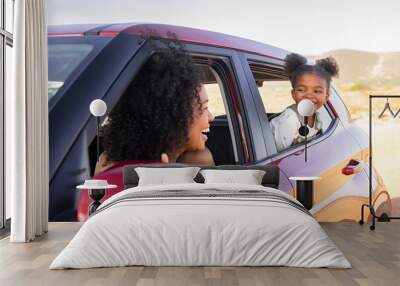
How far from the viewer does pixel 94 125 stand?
7.68 meters

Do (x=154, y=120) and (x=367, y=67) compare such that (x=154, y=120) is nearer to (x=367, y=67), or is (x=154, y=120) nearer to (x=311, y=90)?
(x=311, y=90)

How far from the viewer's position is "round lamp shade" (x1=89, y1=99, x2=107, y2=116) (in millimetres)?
7414

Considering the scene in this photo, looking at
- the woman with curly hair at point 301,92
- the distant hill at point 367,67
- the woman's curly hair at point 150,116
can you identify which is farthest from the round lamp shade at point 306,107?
the woman's curly hair at point 150,116

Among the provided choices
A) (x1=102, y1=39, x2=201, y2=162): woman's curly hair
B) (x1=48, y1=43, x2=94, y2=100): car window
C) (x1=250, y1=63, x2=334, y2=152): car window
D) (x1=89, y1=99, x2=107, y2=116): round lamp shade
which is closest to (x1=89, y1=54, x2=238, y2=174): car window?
(x1=102, y1=39, x2=201, y2=162): woman's curly hair

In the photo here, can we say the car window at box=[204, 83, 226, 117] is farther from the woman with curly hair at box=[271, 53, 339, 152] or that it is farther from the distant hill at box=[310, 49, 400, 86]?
the distant hill at box=[310, 49, 400, 86]

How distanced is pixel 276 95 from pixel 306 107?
1.62ft

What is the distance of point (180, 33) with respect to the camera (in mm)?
8008

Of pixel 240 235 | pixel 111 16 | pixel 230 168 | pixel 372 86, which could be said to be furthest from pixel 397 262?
pixel 111 16

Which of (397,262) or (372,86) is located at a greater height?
(372,86)

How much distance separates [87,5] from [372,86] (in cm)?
383

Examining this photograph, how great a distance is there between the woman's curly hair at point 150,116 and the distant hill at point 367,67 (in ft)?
6.35

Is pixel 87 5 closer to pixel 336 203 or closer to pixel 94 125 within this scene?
pixel 94 125

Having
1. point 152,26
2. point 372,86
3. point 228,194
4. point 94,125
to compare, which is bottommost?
point 228,194

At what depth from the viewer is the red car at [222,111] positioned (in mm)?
7684
